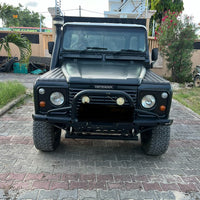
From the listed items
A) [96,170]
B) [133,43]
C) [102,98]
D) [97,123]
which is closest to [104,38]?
[133,43]

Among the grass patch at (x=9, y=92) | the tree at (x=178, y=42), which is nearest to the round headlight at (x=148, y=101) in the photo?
the grass patch at (x=9, y=92)

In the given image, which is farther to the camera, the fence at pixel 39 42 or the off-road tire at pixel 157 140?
the fence at pixel 39 42

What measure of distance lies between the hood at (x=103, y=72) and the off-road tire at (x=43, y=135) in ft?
2.68

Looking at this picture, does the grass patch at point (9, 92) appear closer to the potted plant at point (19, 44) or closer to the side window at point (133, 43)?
the potted plant at point (19, 44)

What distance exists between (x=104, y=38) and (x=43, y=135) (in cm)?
198

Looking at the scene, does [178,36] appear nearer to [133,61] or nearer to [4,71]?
[133,61]

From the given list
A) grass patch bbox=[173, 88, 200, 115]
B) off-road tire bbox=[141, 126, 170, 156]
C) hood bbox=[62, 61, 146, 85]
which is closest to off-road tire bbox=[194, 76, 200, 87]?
grass patch bbox=[173, 88, 200, 115]

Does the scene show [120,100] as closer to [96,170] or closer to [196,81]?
[96,170]

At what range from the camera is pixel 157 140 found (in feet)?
11.1

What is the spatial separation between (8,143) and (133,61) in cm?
260

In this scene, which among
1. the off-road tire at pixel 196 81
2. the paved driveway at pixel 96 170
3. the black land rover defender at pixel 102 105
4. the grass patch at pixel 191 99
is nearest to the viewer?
the paved driveway at pixel 96 170

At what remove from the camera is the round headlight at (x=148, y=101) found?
3008 mm

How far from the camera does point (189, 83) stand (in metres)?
11.1

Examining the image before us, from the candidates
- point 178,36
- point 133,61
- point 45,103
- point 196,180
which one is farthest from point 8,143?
point 178,36
